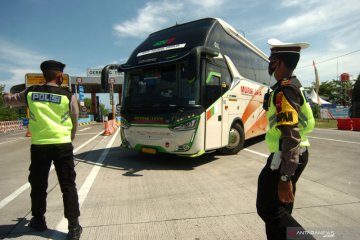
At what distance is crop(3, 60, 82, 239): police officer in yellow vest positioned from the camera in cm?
341

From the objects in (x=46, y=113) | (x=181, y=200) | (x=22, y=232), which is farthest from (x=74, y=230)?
(x=181, y=200)

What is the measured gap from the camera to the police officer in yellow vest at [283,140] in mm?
2334

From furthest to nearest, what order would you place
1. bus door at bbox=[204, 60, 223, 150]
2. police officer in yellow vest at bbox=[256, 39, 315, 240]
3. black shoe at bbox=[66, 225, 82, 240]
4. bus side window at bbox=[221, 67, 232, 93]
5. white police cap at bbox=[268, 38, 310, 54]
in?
bus side window at bbox=[221, 67, 232, 93]
bus door at bbox=[204, 60, 223, 150]
black shoe at bbox=[66, 225, 82, 240]
white police cap at bbox=[268, 38, 310, 54]
police officer in yellow vest at bbox=[256, 39, 315, 240]

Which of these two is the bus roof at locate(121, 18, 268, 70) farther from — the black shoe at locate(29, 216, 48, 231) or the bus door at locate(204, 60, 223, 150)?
the black shoe at locate(29, 216, 48, 231)

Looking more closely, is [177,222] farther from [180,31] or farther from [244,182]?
[180,31]

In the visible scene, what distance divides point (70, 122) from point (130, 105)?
4.08 metres

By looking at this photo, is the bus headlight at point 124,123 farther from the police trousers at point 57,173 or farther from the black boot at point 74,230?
the black boot at point 74,230

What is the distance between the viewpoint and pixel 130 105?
25.3ft

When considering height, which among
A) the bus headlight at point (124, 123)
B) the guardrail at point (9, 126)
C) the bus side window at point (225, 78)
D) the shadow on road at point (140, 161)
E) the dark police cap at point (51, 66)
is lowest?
the guardrail at point (9, 126)

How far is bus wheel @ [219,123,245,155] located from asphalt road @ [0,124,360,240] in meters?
0.61

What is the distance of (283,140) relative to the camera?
237 cm

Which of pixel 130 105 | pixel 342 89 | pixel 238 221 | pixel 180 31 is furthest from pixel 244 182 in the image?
pixel 342 89

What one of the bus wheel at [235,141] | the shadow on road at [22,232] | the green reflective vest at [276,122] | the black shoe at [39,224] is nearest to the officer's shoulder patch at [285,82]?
the green reflective vest at [276,122]

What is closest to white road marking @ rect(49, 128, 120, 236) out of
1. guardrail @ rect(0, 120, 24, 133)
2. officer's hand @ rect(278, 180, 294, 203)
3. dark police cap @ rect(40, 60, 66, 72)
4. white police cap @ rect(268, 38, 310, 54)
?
dark police cap @ rect(40, 60, 66, 72)
